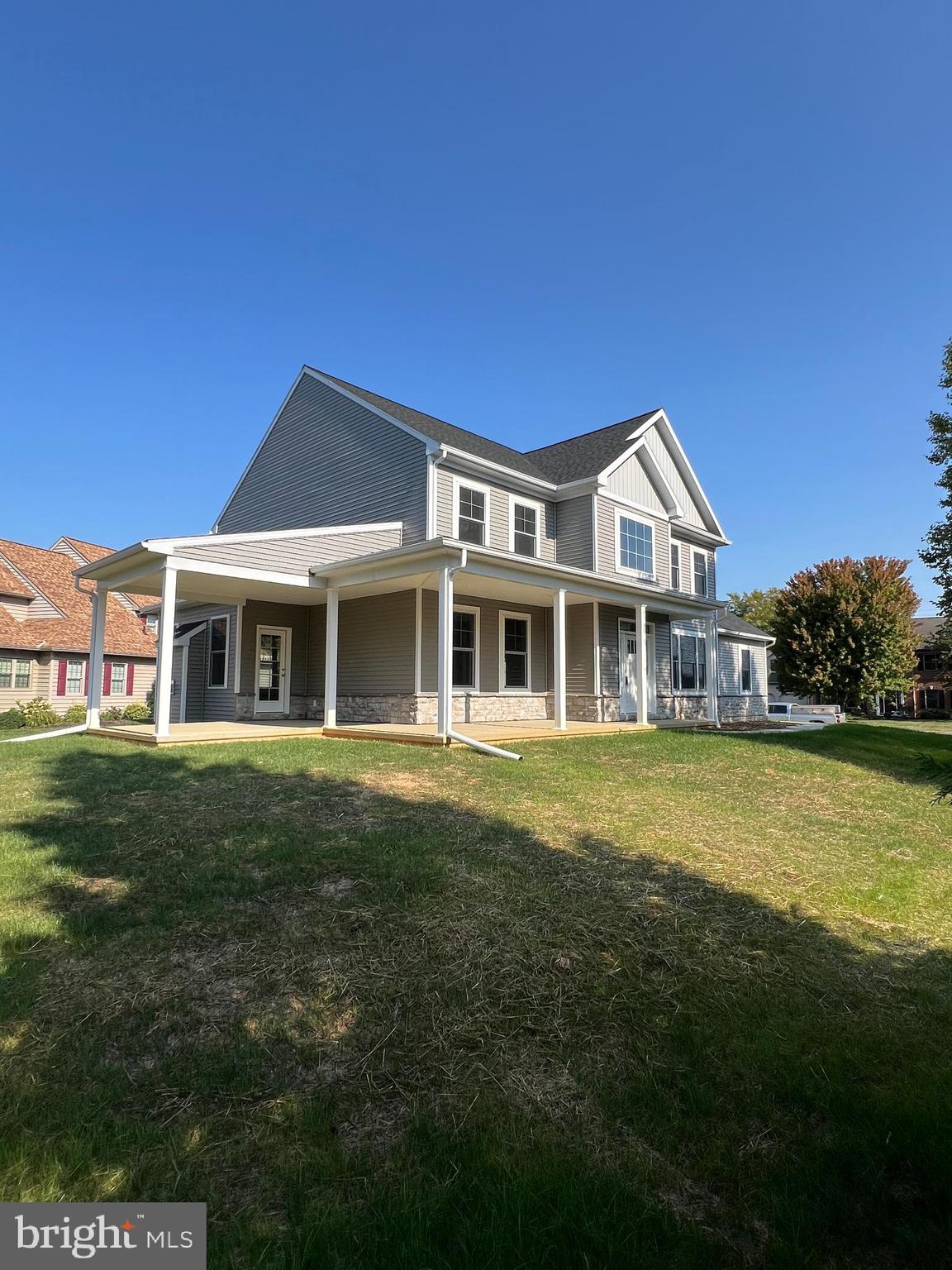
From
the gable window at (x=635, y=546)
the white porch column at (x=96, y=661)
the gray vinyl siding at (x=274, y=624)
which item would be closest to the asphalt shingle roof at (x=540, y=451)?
the gable window at (x=635, y=546)

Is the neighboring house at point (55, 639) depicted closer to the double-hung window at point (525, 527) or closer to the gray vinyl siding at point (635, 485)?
the double-hung window at point (525, 527)

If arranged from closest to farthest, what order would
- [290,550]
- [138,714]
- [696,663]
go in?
[290,550] → [696,663] → [138,714]

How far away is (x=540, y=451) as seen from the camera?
22.7 meters

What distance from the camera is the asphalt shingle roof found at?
17578mm

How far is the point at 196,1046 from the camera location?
10.3 feet

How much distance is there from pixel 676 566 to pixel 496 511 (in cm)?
769

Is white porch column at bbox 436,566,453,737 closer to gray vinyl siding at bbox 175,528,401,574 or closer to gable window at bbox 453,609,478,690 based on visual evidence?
gray vinyl siding at bbox 175,528,401,574

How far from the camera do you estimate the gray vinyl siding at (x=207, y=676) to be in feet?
54.7

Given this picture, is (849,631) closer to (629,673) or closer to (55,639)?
(629,673)

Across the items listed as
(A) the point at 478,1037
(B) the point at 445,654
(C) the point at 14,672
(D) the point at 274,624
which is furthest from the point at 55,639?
(A) the point at 478,1037

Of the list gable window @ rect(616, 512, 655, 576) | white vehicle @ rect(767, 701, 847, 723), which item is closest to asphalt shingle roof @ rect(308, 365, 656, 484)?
gable window @ rect(616, 512, 655, 576)

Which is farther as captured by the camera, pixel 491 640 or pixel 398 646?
pixel 491 640

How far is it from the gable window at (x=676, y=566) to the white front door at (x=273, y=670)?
12.2 m

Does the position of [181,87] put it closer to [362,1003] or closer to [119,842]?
[119,842]
